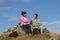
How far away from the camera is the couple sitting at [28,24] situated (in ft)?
68.7

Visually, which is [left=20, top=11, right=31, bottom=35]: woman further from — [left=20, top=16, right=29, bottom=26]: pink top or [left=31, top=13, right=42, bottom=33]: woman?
[left=31, top=13, right=42, bottom=33]: woman

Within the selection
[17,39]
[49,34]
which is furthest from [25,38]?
[49,34]

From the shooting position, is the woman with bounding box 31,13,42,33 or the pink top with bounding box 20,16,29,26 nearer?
the pink top with bounding box 20,16,29,26

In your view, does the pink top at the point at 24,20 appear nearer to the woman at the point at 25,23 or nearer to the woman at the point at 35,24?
the woman at the point at 25,23

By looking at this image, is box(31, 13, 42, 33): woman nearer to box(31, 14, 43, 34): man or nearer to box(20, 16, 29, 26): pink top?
box(31, 14, 43, 34): man

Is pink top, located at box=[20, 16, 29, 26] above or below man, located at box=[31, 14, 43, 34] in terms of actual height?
above

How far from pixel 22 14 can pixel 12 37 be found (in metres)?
2.07

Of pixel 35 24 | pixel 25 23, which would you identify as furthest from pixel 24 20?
pixel 35 24

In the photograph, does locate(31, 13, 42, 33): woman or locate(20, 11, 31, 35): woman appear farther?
locate(31, 13, 42, 33): woman

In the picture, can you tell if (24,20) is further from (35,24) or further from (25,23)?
(35,24)

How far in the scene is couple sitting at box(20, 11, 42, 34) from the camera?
21.0 meters

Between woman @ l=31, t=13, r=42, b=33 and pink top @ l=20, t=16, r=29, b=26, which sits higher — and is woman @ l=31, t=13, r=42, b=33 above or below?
below

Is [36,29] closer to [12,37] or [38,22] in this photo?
[38,22]

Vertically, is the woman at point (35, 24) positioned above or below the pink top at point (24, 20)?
below
